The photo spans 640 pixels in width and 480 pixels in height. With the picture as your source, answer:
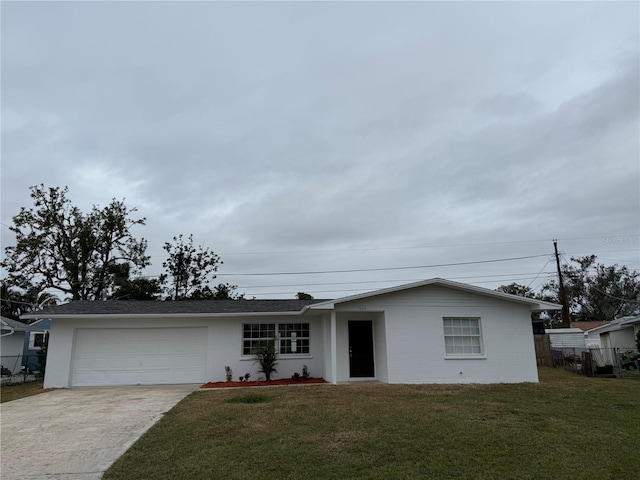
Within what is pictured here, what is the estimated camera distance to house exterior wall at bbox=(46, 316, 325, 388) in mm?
16125

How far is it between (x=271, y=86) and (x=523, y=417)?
10615 millimetres

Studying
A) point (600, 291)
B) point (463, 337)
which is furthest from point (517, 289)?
point (463, 337)

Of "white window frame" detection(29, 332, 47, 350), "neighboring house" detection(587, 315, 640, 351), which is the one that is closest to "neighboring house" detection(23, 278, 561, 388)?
"white window frame" detection(29, 332, 47, 350)

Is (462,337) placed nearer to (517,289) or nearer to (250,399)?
(250,399)

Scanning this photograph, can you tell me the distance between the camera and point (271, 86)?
41.8 ft

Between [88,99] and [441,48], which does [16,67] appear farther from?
[441,48]

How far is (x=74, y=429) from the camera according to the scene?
849 cm

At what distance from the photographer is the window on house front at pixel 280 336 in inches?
664

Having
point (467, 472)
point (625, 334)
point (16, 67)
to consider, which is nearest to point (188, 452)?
point (467, 472)

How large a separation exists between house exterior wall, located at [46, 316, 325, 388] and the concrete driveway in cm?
228

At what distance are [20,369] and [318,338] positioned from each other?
56.4 ft

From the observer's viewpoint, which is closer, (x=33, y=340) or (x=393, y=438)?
(x=393, y=438)

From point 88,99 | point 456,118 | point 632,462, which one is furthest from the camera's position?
point 456,118

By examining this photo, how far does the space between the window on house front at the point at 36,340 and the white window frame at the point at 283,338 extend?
53.0ft
